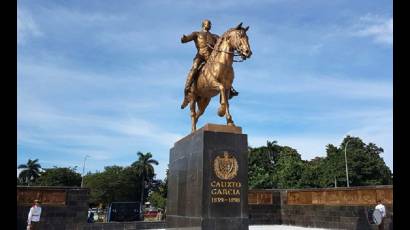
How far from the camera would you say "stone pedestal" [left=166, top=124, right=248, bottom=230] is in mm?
8414

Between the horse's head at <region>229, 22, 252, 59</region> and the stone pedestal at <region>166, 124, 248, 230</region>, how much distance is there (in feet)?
5.98

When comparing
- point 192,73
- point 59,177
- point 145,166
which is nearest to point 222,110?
point 192,73

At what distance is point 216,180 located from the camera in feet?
28.2

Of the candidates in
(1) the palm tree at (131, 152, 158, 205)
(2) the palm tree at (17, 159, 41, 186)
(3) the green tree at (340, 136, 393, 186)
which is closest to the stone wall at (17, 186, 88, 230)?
(3) the green tree at (340, 136, 393, 186)

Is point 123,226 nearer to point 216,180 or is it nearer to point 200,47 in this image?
point 200,47

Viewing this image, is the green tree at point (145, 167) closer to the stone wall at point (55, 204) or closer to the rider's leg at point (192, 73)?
the stone wall at point (55, 204)

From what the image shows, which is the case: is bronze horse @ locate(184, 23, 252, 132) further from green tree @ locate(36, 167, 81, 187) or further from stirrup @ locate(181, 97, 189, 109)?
green tree @ locate(36, 167, 81, 187)

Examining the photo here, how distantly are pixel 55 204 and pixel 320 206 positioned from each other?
1101 centimetres

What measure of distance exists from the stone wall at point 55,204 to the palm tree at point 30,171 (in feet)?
235

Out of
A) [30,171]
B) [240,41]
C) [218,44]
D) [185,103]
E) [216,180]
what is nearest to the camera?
[216,180]

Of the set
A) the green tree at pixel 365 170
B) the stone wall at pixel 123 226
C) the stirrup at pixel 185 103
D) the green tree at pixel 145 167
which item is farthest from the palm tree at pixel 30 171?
the stirrup at pixel 185 103
